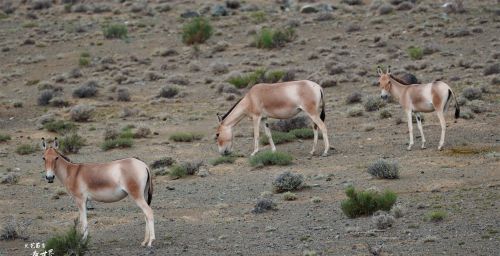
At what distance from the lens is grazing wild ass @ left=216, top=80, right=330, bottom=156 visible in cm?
2064

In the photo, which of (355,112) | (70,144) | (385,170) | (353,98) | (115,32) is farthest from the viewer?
(115,32)

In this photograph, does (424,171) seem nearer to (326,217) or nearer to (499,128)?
(326,217)

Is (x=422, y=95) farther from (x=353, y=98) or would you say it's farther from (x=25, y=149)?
(x=25, y=149)

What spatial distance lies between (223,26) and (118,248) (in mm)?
38664

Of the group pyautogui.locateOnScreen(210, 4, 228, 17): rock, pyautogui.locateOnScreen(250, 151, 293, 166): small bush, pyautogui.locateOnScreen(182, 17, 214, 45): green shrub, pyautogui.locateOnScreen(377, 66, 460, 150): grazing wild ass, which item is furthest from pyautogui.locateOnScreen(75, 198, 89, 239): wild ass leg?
pyautogui.locateOnScreen(210, 4, 228, 17): rock

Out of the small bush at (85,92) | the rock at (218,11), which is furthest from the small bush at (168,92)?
the rock at (218,11)

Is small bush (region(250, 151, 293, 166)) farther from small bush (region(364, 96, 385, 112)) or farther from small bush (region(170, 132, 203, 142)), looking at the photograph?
small bush (region(364, 96, 385, 112))

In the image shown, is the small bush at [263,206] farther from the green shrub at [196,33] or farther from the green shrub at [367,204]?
the green shrub at [196,33]

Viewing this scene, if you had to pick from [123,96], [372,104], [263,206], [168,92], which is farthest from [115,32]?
[263,206]

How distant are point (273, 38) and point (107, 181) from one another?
30754mm

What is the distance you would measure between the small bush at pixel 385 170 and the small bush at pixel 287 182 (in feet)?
5.02

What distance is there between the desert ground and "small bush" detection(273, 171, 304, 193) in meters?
0.21

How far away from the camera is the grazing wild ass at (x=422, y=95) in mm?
19391

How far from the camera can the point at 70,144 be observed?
78.7 ft
